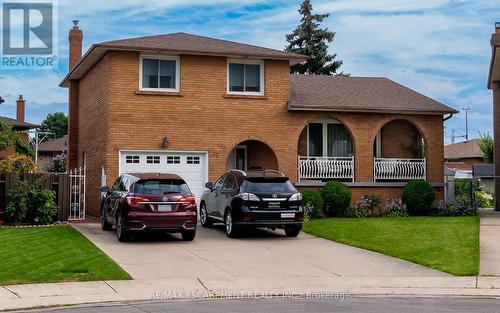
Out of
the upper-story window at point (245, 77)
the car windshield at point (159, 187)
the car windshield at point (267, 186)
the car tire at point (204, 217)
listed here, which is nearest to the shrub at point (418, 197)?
the upper-story window at point (245, 77)

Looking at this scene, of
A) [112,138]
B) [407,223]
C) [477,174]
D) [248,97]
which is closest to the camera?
[407,223]

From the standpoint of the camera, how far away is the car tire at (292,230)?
1811 cm

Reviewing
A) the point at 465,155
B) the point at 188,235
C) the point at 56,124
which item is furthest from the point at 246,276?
the point at 56,124

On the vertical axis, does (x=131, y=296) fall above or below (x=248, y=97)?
below

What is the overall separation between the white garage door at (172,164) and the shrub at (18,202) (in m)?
3.43

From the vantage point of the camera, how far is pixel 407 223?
67.7ft

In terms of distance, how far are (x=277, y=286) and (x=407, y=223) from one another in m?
10.2

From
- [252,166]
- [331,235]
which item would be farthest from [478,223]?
[252,166]

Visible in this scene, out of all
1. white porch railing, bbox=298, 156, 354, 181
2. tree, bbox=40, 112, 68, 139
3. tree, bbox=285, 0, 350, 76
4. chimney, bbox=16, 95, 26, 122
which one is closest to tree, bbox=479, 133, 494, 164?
tree, bbox=285, 0, 350, 76

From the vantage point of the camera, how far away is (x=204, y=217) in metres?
20.8

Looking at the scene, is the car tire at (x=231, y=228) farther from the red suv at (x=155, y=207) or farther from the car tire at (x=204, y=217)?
the car tire at (x=204, y=217)

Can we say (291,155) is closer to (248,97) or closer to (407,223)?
(248,97)

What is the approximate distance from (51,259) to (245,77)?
12535 millimetres

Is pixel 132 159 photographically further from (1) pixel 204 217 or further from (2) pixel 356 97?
(2) pixel 356 97
